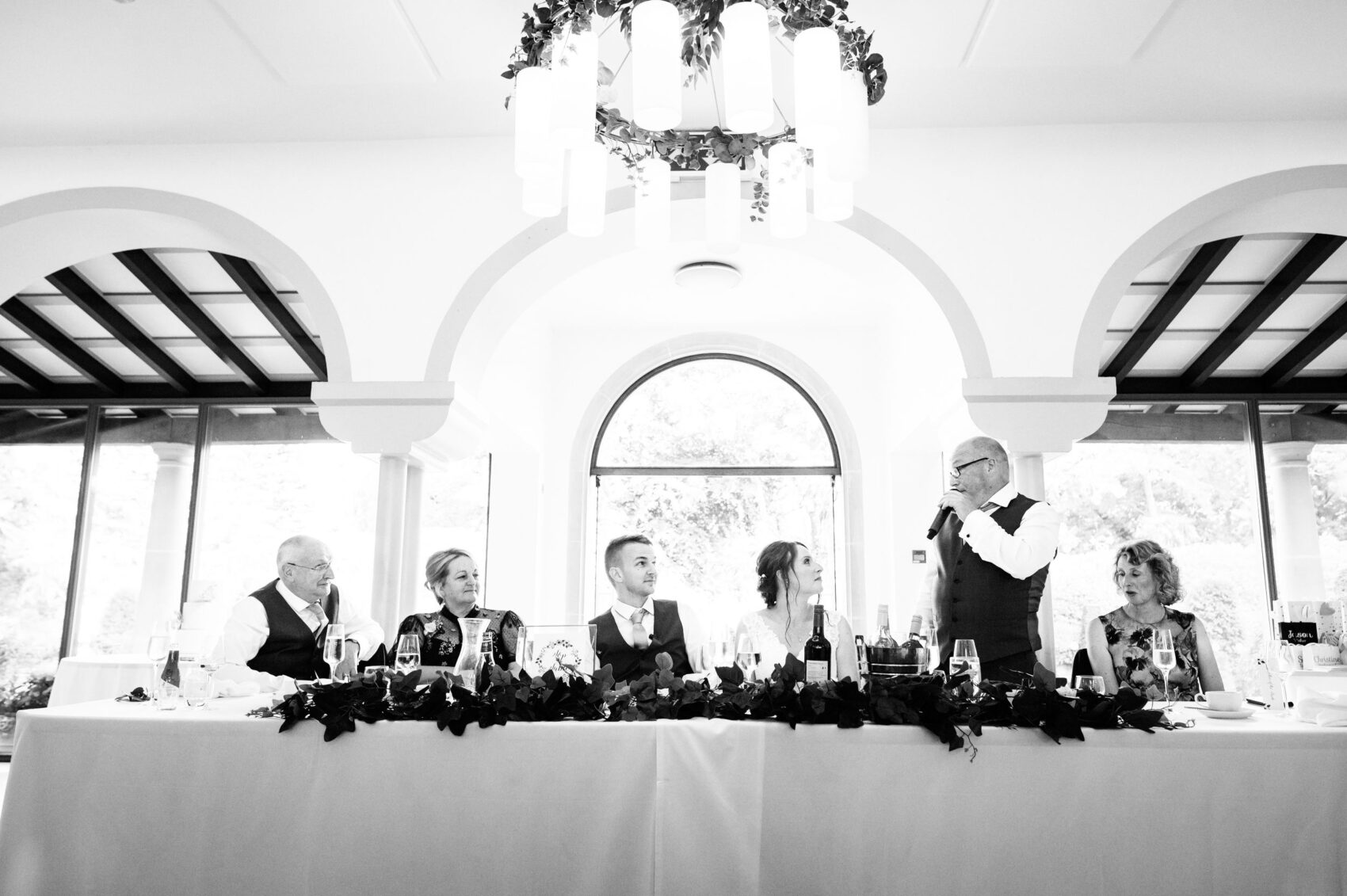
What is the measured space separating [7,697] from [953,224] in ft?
23.0

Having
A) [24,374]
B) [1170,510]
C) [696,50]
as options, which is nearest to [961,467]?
[696,50]

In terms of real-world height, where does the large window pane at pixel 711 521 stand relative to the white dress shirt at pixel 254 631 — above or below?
above

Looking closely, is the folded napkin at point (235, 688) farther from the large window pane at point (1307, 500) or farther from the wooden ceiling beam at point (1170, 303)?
the large window pane at point (1307, 500)

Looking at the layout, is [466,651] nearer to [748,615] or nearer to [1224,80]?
[748,615]

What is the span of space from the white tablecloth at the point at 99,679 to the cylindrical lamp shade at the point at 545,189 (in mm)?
3273

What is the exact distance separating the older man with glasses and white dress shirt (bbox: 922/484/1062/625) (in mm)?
2211

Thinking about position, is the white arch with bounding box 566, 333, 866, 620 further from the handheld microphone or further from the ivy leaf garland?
the ivy leaf garland

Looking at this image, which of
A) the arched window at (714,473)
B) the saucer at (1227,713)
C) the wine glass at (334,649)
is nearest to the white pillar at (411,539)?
the arched window at (714,473)

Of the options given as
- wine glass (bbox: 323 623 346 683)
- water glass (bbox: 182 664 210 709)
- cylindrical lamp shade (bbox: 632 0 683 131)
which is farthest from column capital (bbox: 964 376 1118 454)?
water glass (bbox: 182 664 210 709)

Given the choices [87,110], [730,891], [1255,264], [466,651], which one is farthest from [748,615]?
[1255,264]

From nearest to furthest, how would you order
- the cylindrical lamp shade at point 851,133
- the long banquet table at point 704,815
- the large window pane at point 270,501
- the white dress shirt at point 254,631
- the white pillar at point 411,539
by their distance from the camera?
the long banquet table at point 704,815, the cylindrical lamp shade at point 851,133, the white dress shirt at point 254,631, the white pillar at point 411,539, the large window pane at point 270,501

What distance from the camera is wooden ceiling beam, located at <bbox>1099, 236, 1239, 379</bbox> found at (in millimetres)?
5551

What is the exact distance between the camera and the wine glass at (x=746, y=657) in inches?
91.9

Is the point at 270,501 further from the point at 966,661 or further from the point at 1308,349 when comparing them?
the point at 1308,349
